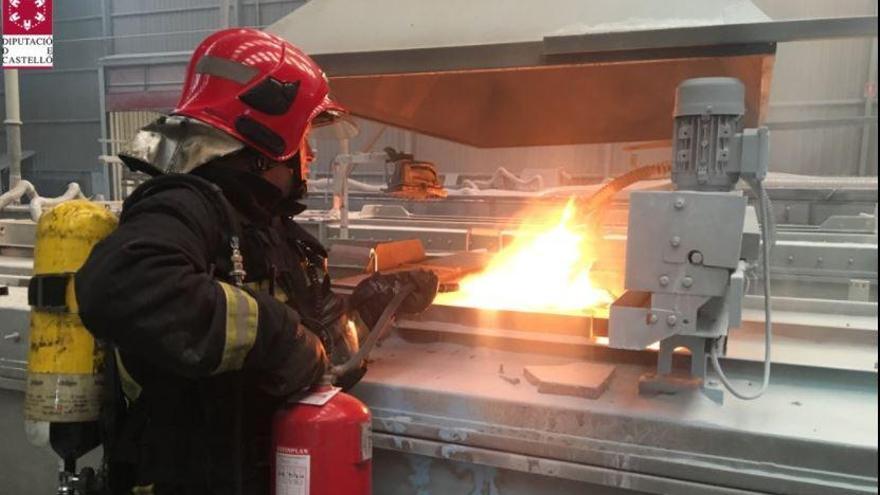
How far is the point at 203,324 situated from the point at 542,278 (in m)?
1.75

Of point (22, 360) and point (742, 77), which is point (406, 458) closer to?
point (22, 360)

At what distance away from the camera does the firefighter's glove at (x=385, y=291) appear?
1.86 metres

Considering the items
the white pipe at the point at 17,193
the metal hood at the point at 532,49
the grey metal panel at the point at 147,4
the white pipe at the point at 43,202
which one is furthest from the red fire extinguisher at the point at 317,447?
the grey metal panel at the point at 147,4

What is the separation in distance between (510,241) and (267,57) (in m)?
2.28

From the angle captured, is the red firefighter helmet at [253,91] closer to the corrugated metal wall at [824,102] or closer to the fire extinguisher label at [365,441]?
the fire extinguisher label at [365,441]

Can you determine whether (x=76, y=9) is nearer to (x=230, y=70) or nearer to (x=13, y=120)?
(x=13, y=120)

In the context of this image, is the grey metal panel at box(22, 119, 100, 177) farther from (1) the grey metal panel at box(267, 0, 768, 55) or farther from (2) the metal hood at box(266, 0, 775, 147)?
(1) the grey metal panel at box(267, 0, 768, 55)

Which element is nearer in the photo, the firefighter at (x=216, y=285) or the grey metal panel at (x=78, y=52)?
the firefighter at (x=216, y=285)

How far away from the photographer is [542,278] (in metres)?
2.66

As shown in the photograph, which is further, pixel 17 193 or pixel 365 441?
pixel 17 193

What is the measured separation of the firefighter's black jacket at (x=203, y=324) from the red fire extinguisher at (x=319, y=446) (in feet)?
0.22

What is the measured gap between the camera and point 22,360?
217 centimetres

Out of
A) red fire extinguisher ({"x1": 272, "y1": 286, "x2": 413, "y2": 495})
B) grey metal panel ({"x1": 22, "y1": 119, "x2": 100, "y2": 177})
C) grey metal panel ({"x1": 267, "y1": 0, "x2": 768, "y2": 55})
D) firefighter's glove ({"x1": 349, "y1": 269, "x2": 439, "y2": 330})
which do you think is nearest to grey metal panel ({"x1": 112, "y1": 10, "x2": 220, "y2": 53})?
grey metal panel ({"x1": 22, "y1": 119, "x2": 100, "y2": 177})

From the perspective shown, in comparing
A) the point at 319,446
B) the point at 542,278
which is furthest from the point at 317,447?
the point at 542,278
